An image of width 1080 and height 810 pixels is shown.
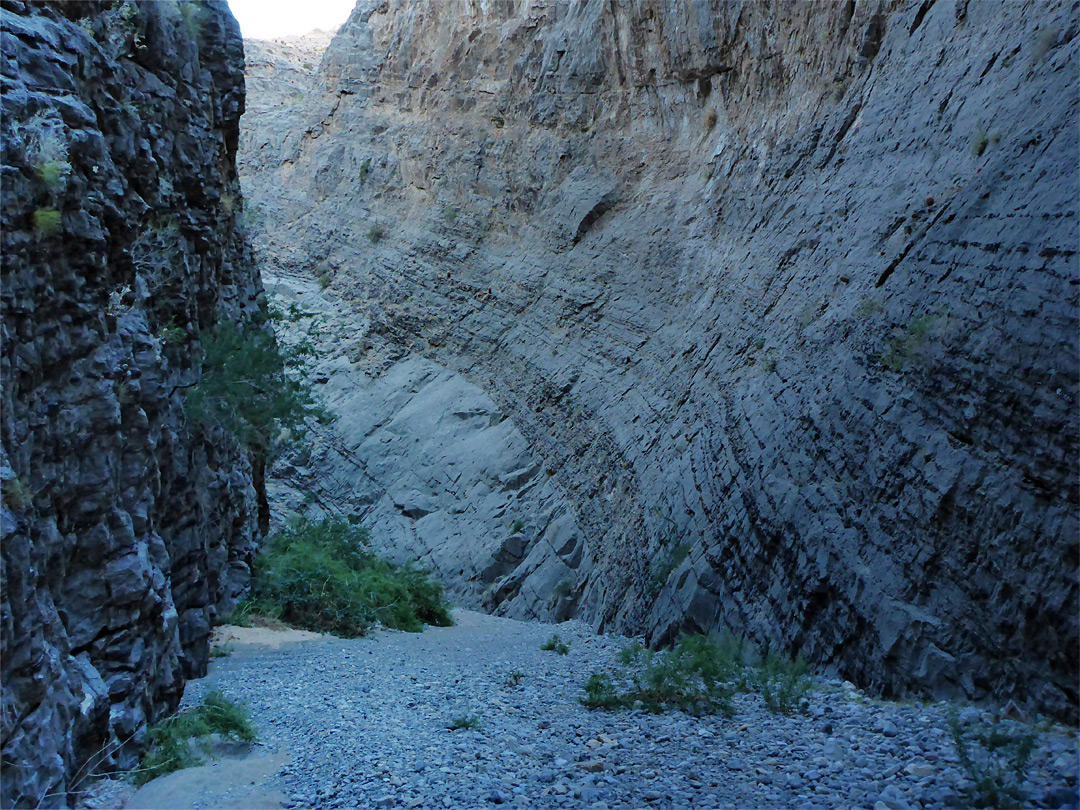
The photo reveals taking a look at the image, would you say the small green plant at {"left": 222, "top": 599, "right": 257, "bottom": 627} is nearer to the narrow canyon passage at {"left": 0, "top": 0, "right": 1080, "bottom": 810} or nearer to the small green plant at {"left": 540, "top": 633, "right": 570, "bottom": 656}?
the narrow canyon passage at {"left": 0, "top": 0, "right": 1080, "bottom": 810}

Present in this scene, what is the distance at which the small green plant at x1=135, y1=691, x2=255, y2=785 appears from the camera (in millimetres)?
5910

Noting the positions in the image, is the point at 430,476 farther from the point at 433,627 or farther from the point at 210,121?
the point at 210,121

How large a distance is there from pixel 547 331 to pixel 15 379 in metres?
15.4

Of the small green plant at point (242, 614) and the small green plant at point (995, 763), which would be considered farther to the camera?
the small green plant at point (242, 614)

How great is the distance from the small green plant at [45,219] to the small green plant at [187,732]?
3.43 m

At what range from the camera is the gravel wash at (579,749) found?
188 inches

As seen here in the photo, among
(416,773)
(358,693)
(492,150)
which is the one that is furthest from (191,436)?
(492,150)

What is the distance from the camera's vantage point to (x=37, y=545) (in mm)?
5270

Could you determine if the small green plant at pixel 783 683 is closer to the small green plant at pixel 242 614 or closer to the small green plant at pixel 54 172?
the small green plant at pixel 54 172

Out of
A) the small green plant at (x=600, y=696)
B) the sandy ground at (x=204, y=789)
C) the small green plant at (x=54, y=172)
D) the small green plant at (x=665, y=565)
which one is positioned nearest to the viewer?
the sandy ground at (x=204, y=789)

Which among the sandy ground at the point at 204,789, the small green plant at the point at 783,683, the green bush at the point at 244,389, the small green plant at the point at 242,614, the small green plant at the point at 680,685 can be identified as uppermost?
the green bush at the point at 244,389

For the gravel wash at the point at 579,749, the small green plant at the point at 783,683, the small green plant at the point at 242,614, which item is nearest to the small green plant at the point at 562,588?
the small green plant at the point at 242,614

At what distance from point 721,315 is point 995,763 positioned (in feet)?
31.9

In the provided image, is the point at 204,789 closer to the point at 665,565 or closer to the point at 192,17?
the point at 665,565
